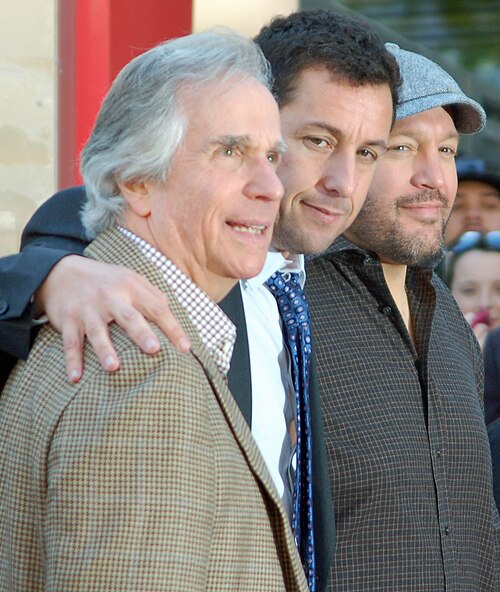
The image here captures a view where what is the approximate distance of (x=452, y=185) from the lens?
9.43 feet

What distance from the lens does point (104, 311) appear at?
6.02 feet

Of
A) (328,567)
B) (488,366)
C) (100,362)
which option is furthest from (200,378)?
(488,366)

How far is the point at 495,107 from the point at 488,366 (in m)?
3.71

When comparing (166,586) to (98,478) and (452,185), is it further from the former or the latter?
(452,185)

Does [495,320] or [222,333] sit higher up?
[222,333]

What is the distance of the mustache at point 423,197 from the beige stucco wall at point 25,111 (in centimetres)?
169

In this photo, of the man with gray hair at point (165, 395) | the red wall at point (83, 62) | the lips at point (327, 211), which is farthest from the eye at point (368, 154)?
the red wall at point (83, 62)

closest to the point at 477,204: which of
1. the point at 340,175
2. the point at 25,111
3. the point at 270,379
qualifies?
the point at 25,111

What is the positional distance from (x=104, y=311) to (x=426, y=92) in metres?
1.23

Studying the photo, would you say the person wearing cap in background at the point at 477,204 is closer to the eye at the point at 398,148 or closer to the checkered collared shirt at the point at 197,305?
the eye at the point at 398,148

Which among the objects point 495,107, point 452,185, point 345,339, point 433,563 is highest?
point 452,185

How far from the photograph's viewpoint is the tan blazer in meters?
1.66

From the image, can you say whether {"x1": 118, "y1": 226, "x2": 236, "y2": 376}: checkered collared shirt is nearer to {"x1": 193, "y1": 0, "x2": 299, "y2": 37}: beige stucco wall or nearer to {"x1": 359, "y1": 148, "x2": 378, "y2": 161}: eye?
{"x1": 359, "y1": 148, "x2": 378, "y2": 161}: eye

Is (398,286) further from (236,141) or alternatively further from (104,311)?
(104,311)
